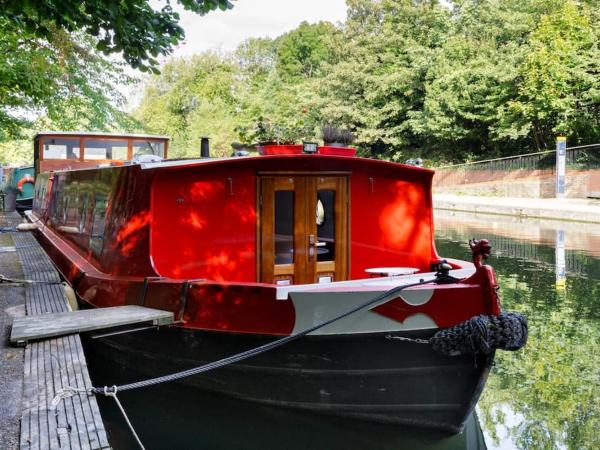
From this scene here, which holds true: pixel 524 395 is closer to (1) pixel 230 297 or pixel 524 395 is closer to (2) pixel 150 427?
(1) pixel 230 297

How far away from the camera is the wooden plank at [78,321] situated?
16.3ft

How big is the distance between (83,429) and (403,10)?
42.8 metres

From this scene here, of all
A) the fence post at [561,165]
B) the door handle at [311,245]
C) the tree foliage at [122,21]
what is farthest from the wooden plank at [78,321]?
the fence post at [561,165]

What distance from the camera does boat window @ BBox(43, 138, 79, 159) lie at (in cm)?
1304

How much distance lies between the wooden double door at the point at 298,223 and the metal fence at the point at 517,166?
22.3 meters

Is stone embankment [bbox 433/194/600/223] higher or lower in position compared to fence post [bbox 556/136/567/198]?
lower

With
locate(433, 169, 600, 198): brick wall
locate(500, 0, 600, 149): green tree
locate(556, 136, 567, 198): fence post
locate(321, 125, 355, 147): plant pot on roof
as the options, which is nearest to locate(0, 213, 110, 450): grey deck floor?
locate(321, 125, 355, 147): plant pot on roof

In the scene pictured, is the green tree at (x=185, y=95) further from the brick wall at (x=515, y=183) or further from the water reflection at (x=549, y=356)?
the water reflection at (x=549, y=356)

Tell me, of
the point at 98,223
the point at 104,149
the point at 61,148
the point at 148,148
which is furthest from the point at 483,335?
the point at 61,148

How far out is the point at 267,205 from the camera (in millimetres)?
6363

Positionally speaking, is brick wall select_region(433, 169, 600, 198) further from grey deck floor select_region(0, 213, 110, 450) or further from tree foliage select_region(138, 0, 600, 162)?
grey deck floor select_region(0, 213, 110, 450)

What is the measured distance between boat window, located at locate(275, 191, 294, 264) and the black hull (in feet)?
4.89

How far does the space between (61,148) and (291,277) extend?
869 cm

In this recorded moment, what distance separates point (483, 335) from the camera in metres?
4.51
